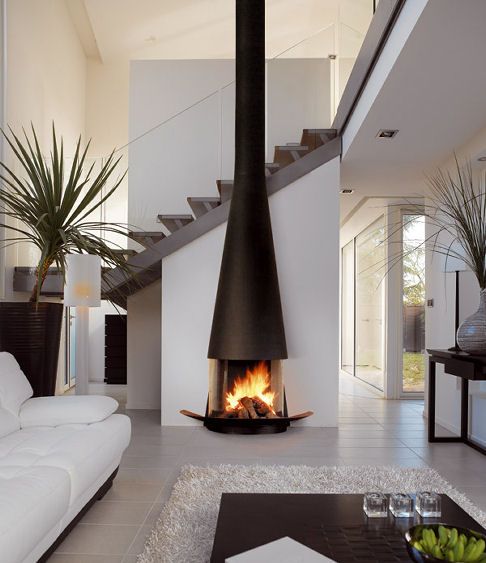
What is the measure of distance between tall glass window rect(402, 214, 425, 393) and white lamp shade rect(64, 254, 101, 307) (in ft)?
15.6

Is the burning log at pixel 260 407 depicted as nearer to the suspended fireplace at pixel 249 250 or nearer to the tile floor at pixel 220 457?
the suspended fireplace at pixel 249 250

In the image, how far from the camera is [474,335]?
440cm

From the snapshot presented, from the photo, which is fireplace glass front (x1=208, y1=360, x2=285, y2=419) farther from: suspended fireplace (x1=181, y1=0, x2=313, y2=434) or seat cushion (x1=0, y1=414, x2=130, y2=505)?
seat cushion (x1=0, y1=414, x2=130, y2=505)

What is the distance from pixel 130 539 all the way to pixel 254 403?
2688mm

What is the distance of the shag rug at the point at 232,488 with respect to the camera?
2.63 metres

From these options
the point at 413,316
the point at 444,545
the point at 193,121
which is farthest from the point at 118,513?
the point at 413,316

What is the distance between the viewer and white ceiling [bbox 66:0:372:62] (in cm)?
844

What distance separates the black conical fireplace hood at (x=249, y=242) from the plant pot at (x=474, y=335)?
4.86 ft

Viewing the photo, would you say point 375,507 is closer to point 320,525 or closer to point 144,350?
point 320,525

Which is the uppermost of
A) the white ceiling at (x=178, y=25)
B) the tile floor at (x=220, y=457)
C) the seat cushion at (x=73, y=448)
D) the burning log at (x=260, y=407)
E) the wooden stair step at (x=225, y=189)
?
the white ceiling at (x=178, y=25)

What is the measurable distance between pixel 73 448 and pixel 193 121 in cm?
390

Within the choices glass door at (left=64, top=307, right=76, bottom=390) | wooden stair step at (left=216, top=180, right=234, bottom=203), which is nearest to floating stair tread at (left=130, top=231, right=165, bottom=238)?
wooden stair step at (left=216, top=180, right=234, bottom=203)

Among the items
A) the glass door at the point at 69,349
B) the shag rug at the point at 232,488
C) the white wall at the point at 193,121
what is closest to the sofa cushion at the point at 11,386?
the shag rug at the point at 232,488

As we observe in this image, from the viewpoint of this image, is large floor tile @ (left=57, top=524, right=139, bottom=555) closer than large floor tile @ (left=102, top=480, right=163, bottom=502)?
Yes
